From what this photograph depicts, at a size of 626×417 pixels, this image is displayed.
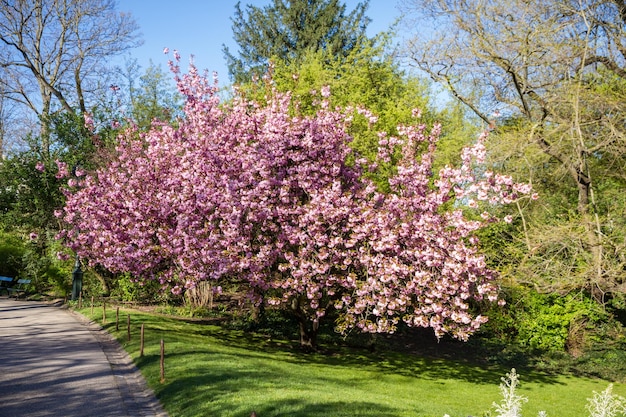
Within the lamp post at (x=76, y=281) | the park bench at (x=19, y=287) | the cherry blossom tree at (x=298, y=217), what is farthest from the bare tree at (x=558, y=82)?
the park bench at (x=19, y=287)

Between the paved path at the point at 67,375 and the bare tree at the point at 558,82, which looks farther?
the bare tree at the point at 558,82

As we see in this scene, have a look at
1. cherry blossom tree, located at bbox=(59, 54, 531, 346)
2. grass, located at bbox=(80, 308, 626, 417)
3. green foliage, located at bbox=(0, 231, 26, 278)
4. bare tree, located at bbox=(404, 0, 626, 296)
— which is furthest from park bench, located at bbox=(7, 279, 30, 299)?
bare tree, located at bbox=(404, 0, 626, 296)

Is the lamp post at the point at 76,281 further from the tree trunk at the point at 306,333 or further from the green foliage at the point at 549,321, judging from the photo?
the green foliage at the point at 549,321

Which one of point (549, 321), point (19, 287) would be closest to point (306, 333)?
point (549, 321)

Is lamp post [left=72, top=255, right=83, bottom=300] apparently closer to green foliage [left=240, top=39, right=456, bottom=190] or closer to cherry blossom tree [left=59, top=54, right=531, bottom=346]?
cherry blossom tree [left=59, top=54, right=531, bottom=346]

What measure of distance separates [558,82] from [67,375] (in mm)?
15378

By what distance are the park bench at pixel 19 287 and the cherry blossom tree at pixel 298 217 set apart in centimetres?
1569

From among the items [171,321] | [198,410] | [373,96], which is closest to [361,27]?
[373,96]

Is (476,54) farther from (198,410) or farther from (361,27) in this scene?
(361,27)

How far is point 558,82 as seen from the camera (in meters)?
16.1

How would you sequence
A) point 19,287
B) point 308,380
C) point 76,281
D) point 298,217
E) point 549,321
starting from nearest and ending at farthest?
point 308,380 < point 298,217 < point 549,321 < point 76,281 < point 19,287

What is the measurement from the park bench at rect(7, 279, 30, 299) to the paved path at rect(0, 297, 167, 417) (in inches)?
445

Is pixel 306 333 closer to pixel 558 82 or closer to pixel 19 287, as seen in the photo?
pixel 558 82

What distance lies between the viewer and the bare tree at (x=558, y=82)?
15008 mm
